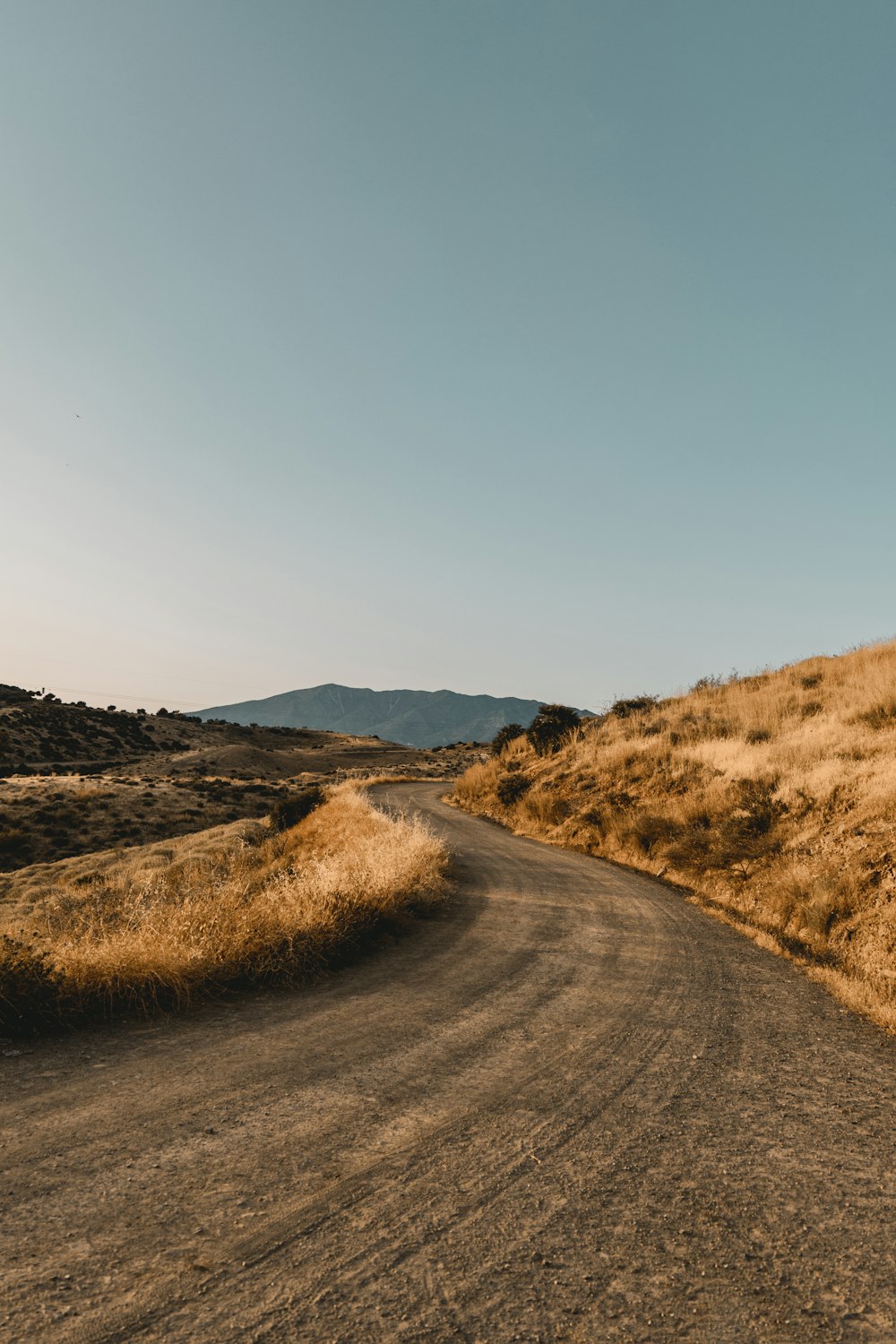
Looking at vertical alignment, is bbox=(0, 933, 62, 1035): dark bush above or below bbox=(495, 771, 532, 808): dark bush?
below

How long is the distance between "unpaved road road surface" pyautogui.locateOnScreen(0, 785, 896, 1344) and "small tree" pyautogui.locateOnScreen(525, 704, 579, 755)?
21751 millimetres

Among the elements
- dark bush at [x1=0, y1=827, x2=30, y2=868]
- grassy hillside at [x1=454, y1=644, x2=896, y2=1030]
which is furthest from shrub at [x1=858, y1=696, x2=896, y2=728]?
dark bush at [x1=0, y1=827, x2=30, y2=868]

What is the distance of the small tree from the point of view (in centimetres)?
2873

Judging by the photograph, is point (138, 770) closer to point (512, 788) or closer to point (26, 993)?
point (512, 788)

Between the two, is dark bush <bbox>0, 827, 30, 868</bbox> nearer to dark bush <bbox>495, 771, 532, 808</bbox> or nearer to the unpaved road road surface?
dark bush <bbox>495, 771, 532, 808</bbox>

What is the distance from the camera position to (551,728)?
30.9 m

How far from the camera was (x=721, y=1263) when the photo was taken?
3.04 meters

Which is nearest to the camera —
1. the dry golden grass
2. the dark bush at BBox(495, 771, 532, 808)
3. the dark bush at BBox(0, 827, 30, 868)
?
the dry golden grass

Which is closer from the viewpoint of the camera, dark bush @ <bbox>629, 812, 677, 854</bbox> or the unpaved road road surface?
the unpaved road road surface

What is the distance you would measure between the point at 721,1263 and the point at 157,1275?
2.48 m

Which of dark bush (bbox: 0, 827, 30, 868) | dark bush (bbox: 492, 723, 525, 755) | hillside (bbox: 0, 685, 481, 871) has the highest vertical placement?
dark bush (bbox: 492, 723, 525, 755)

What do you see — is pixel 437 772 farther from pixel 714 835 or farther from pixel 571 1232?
pixel 571 1232

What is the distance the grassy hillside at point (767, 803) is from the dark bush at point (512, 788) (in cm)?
8

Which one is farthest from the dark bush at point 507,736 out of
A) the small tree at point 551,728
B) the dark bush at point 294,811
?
the dark bush at point 294,811
